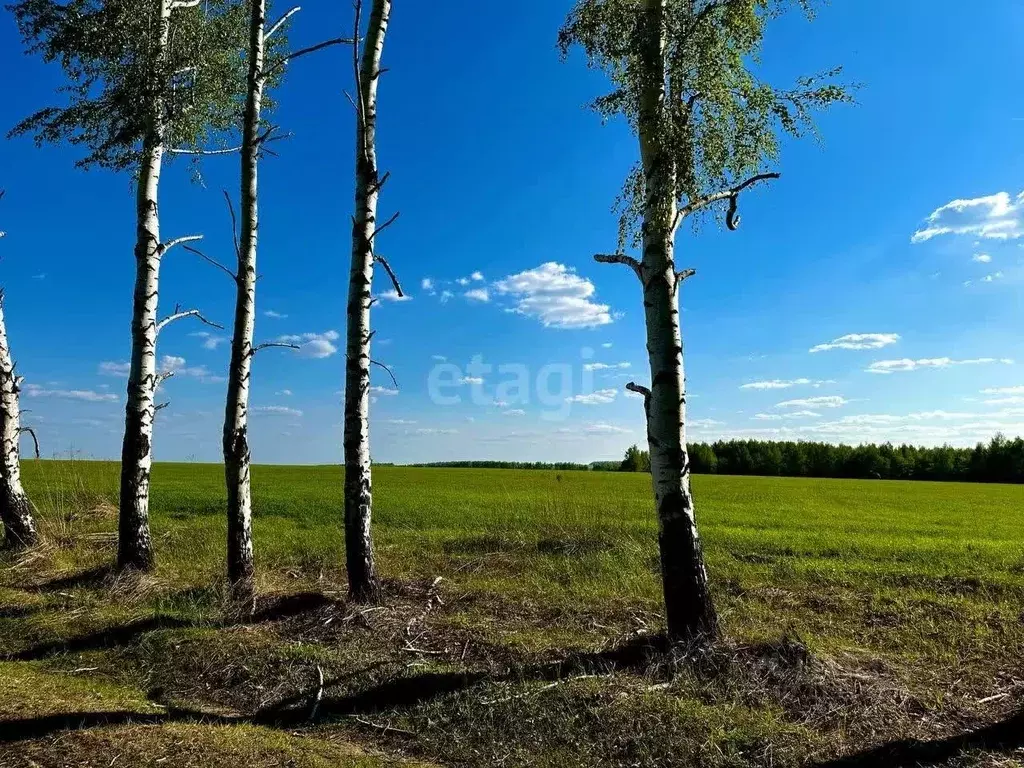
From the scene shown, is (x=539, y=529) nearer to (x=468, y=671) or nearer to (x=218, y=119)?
(x=468, y=671)

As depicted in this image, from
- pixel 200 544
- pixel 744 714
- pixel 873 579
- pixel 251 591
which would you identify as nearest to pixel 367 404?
pixel 251 591

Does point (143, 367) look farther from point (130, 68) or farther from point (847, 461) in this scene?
point (847, 461)

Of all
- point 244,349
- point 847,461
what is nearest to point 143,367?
point 244,349

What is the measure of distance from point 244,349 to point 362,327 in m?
2.13

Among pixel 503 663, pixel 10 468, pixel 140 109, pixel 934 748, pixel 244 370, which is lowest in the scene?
pixel 934 748

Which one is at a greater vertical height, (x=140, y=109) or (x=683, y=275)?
(x=140, y=109)

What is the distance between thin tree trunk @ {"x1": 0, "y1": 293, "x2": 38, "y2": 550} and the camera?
13.1 meters

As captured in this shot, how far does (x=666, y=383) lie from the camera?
7.42 meters

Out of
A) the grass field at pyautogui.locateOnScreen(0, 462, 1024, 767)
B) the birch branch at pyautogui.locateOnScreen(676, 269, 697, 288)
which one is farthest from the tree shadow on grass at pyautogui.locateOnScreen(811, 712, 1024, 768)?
the birch branch at pyautogui.locateOnScreen(676, 269, 697, 288)

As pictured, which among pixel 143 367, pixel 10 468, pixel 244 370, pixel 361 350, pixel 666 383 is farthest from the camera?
pixel 10 468

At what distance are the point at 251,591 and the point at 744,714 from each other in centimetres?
646

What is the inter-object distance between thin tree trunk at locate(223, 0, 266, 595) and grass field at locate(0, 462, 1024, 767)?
0.82 meters

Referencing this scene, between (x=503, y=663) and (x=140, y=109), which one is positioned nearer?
(x=503, y=663)

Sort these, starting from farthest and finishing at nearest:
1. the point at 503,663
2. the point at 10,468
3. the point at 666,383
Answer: the point at 10,468 → the point at 666,383 → the point at 503,663
